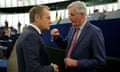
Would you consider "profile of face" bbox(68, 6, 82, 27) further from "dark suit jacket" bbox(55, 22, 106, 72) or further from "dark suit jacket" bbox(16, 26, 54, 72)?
"dark suit jacket" bbox(16, 26, 54, 72)

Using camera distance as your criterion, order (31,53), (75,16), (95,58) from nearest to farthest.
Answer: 1. (31,53)
2. (95,58)
3. (75,16)

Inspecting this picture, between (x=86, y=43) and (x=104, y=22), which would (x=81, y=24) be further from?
(x=104, y=22)

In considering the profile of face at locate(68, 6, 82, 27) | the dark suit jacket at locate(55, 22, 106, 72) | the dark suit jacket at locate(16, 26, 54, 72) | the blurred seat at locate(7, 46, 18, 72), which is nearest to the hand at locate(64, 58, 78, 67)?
the dark suit jacket at locate(55, 22, 106, 72)

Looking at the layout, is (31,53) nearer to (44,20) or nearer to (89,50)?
(44,20)

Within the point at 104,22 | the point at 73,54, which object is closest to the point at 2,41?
the point at 104,22

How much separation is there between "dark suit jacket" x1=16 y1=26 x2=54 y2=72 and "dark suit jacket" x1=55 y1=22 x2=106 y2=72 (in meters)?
0.37

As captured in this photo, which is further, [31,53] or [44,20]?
[44,20]

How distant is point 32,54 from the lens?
2324mm

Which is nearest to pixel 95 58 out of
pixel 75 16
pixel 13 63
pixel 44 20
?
pixel 75 16

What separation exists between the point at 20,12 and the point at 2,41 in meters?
16.3

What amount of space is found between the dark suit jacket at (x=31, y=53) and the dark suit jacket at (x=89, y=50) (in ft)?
1.21

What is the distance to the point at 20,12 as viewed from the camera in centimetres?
2397

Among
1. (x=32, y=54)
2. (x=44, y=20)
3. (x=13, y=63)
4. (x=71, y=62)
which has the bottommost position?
(x=13, y=63)

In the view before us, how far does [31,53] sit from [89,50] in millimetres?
645
